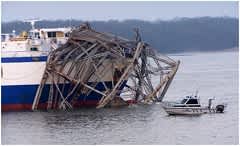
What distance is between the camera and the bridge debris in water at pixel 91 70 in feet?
199

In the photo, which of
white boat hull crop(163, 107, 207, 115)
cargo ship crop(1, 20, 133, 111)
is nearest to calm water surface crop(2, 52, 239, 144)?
white boat hull crop(163, 107, 207, 115)

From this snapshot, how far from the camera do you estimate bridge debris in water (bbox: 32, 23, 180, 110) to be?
60.7 metres

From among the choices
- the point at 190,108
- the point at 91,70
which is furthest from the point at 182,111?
the point at 91,70

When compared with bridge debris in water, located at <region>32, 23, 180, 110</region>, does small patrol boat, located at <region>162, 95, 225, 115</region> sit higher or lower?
lower

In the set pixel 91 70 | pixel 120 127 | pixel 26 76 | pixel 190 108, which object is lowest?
pixel 120 127

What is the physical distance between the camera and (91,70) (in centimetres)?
6100

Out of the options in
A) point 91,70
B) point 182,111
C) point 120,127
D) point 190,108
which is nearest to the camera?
point 120,127

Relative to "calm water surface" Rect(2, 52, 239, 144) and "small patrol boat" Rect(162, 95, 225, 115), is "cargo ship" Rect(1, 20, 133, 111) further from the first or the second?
"small patrol boat" Rect(162, 95, 225, 115)

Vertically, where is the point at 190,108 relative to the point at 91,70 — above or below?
below

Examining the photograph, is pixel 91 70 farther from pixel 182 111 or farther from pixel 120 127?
pixel 120 127

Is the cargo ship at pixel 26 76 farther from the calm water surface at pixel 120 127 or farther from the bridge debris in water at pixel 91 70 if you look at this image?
the calm water surface at pixel 120 127

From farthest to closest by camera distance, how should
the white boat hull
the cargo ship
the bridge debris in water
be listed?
the cargo ship, the bridge debris in water, the white boat hull

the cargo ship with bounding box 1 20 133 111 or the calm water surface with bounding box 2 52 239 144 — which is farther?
the cargo ship with bounding box 1 20 133 111

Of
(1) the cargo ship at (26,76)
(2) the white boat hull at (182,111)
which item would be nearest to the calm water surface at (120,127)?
(2) the white boat hull at (182,111)
